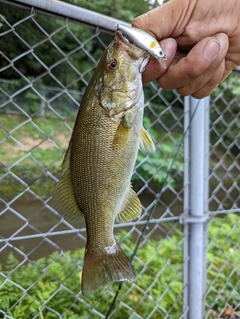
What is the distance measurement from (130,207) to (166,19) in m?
0.60

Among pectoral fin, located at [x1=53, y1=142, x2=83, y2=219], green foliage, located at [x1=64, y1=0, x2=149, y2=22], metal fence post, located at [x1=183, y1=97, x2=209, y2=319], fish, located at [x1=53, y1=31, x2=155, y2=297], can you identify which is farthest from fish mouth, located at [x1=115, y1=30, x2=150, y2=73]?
green foliage, located at [x1=64, y1=0, x2=149, y2=22]

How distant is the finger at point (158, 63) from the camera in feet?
3.87

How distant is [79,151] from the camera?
1151mm

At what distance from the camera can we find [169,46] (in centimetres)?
118

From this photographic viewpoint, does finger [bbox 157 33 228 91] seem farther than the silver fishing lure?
Yes

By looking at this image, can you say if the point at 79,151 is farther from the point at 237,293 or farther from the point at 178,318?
the point at 237,293

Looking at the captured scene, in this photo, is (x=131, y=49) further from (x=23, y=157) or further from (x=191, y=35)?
(x=23, y=157)

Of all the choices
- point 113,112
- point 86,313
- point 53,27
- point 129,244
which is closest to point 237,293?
point 129,244

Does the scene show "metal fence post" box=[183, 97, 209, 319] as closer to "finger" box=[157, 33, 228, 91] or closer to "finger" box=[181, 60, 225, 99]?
"finger" box=[181, 60, 225, 99]

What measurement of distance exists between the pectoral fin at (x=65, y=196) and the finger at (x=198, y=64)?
408mm

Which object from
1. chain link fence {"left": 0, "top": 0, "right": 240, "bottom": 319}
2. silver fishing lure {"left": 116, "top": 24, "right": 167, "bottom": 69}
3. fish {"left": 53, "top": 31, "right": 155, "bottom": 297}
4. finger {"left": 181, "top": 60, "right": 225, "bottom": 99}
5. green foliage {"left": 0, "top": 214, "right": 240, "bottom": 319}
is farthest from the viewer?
green foliage {"left": 0, "top": 214, "right": 240, "bottom": 319}

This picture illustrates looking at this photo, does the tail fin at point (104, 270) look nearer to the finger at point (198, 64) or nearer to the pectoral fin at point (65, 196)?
the pectoral fin at point (65, 196)

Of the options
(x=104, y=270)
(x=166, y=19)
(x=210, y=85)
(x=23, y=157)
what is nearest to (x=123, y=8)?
(x=23, y=157)

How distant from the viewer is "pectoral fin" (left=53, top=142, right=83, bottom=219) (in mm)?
1180
